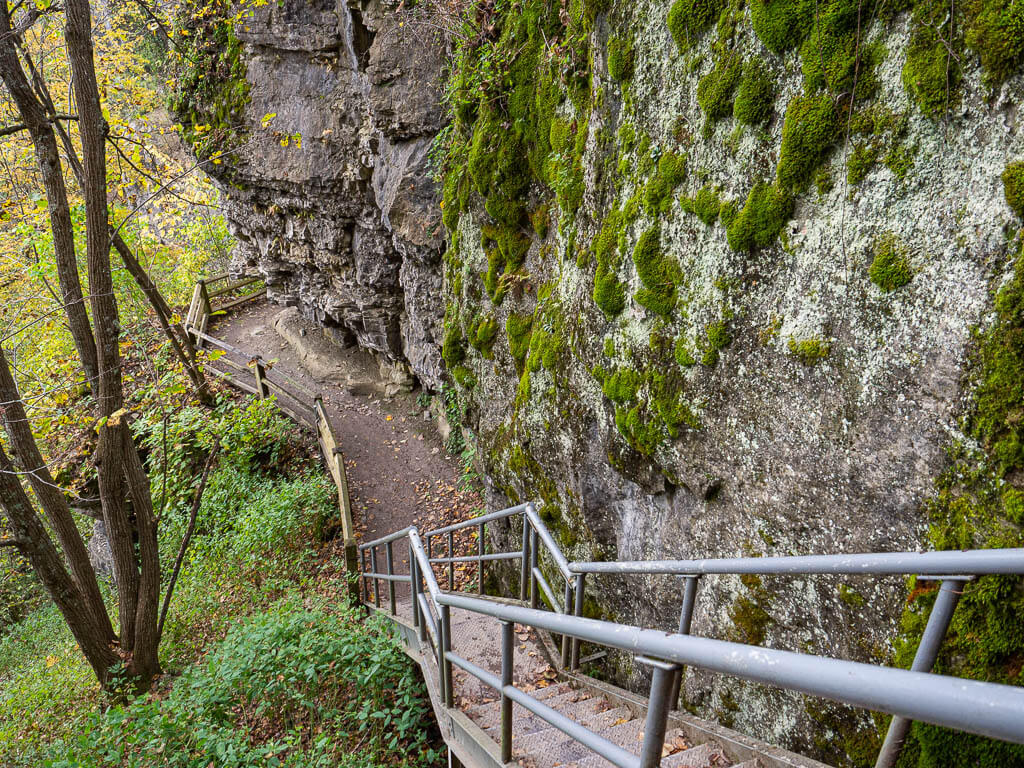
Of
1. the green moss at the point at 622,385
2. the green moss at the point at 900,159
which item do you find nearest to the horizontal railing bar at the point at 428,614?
the green moss at the point at 622,385

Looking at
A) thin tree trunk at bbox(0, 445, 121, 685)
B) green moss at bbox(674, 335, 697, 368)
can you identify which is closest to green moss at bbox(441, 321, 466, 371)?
green moss at bbox(674, 335, 697, 368)

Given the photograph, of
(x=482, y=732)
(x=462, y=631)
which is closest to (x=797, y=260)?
(x=482, y=732)

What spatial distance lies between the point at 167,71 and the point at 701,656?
→ 17378 millimetres

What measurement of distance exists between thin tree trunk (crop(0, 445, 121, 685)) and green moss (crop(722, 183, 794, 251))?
6567 millimetres

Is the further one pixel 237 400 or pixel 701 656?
pixel 237 400

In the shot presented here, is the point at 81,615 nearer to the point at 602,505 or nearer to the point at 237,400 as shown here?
the point at 602,505

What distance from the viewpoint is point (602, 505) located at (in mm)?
4539

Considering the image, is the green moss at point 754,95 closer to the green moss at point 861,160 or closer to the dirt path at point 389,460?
the green moss at point 861,160

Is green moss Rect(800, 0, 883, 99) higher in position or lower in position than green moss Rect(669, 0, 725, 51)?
lower

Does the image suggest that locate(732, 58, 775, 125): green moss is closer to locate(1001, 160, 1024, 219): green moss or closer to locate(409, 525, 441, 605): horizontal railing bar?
locate(1001, 160, 1024, 219): green moss

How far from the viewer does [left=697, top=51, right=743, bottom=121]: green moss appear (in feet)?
10.4

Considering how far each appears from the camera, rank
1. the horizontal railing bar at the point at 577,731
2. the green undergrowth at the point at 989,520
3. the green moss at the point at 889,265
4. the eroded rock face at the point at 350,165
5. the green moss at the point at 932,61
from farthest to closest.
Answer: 1. the eroded rock face at the point at 350,165
2. the green moss at the point at 889,265
3. the green moss at the point at 932,61
4. the green undergrowth at the point at 989,520
5. the horizontal railing bar at the point at 577,731

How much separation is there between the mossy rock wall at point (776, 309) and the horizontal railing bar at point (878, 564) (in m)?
0.54

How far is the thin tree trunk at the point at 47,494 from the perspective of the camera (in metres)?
5.50
